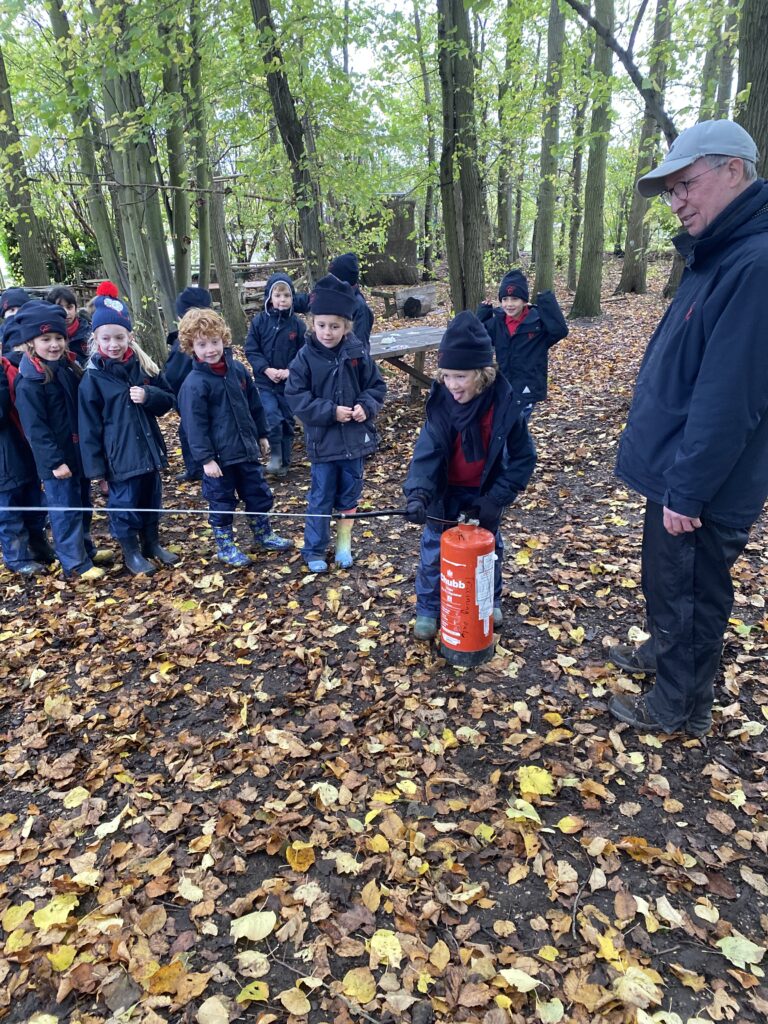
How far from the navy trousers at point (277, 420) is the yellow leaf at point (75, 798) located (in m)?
4.41

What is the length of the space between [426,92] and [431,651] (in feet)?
63.1

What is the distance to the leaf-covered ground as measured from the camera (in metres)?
2.15

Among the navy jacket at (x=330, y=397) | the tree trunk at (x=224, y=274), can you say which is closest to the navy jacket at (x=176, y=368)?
the navy jacket at (x=330, y=397)

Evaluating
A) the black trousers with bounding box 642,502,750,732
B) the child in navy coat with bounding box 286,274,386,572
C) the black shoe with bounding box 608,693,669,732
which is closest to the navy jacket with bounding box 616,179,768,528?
the black trousers with bounding box 642,502,750,732

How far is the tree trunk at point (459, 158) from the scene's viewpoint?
691cm

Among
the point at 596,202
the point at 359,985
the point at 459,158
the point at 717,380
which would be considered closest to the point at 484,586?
the point at 717,380

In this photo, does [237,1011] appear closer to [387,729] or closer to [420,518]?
[387,729]

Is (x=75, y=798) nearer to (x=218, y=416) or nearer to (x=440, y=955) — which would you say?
(x=440, y=955)

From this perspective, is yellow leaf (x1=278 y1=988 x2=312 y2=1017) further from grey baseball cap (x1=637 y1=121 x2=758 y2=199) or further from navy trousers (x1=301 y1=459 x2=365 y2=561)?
grey baseball cap (x1=637 y1=121 x2=758 y2=199)

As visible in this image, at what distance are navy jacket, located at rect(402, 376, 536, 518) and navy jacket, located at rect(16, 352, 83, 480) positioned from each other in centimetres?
309

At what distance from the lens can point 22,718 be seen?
3592mm

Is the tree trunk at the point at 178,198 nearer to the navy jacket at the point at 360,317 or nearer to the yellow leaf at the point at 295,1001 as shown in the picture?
the navy jacket at the point at 360,317

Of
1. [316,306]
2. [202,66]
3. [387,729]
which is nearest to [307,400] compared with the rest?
[316,306]

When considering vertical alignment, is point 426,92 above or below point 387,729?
above
